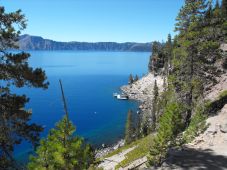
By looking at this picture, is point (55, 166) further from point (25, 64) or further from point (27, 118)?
point (25, 64)

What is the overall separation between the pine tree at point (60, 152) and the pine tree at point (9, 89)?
341 cm

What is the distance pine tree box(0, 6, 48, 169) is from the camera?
46.2 ft

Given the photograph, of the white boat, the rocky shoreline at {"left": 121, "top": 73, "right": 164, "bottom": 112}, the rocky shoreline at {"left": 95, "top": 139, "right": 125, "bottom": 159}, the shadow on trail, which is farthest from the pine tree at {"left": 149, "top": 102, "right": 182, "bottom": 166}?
the white boat

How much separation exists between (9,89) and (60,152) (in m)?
5.46

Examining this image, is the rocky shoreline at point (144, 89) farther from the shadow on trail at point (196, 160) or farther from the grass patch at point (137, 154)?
the shadow on trail at point (196, 160)

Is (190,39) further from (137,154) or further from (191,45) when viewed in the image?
(137,154)

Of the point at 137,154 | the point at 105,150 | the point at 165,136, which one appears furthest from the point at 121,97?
the point at 165,136

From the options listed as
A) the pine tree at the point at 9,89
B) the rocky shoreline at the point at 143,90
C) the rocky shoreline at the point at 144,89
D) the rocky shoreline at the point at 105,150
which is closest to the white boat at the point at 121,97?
the rocky shoreline at the point at 143,90

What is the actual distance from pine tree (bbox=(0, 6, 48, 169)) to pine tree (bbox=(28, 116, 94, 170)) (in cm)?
341

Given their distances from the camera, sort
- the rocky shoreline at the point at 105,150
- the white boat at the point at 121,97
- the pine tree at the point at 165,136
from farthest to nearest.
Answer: the white boat at the point at 121,97
the rocky shoreline at the point at 105,150
the pine tree at the point at 165,136

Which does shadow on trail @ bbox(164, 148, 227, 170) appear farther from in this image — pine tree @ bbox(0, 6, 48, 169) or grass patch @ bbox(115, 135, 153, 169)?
grass patch @ bbox(115, 135, 153, 169)

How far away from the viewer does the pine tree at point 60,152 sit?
11.2 metres

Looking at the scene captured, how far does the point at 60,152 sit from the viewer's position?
11211mm

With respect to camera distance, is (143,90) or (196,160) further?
(143,90)
